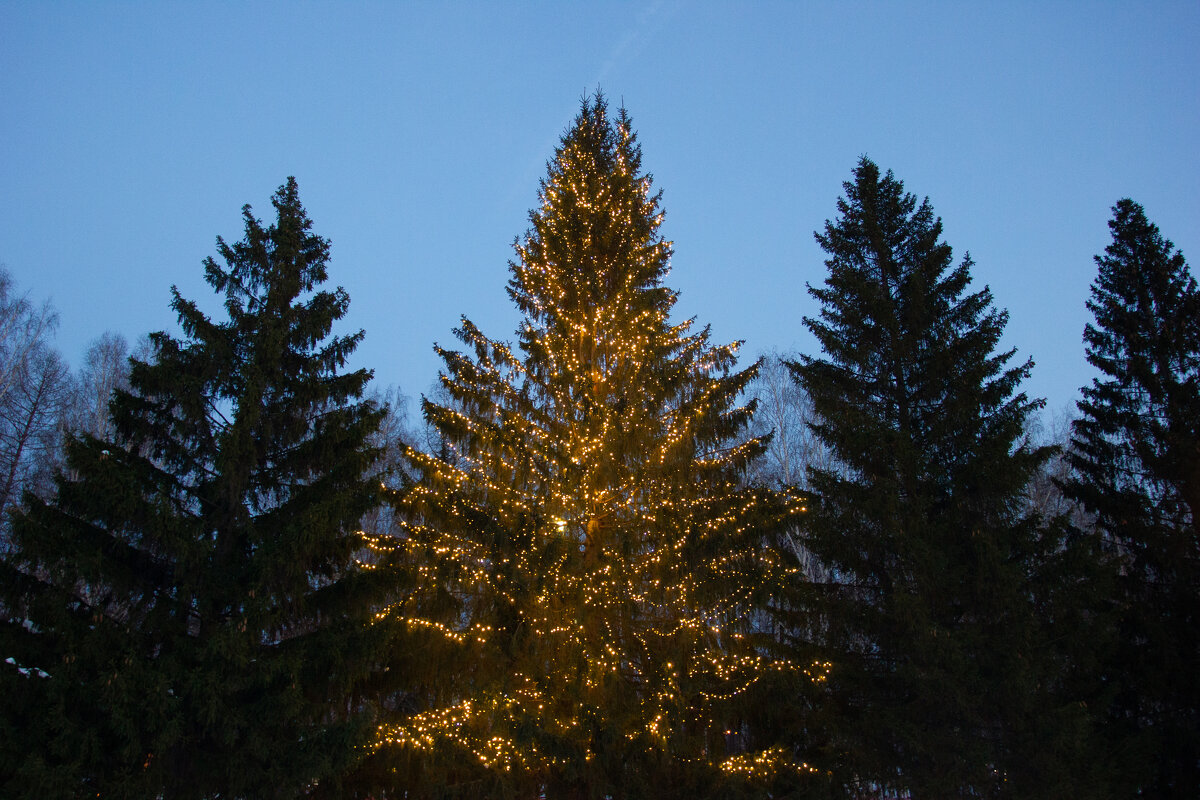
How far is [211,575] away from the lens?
22.7 feet

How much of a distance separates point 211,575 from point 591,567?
4379 mm

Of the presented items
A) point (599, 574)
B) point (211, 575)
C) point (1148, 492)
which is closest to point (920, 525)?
point (599, 574)

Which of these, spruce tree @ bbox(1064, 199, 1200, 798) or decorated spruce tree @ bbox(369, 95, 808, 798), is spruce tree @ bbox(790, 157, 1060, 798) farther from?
spruce tree @ bbox(1064, 199, 1200, 798)

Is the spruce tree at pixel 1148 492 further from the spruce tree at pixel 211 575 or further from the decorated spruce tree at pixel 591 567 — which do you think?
the spruce tree at pixel 211 575

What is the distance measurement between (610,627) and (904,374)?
220 inches

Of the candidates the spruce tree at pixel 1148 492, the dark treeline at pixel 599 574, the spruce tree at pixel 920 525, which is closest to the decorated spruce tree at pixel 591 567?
the dark treeline at pixel 599 574

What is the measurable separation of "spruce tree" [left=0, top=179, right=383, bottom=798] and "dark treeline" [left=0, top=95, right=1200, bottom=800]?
4 cm

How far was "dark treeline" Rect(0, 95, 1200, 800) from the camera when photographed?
6.59 meters

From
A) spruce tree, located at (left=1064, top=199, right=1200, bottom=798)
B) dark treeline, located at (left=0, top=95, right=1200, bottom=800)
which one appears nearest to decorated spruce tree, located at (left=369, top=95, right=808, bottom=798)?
dark treeline, located at (left=0, top=95, right=1200, bottom=800)

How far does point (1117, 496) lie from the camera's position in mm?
10500

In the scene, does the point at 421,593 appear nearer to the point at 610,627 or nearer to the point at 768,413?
the point at 610,627

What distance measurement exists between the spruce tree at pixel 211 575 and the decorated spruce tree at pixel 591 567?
3.60ft

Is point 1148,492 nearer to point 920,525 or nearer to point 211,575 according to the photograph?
point 920,525

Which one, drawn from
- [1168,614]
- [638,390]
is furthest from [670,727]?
[1168,614]
